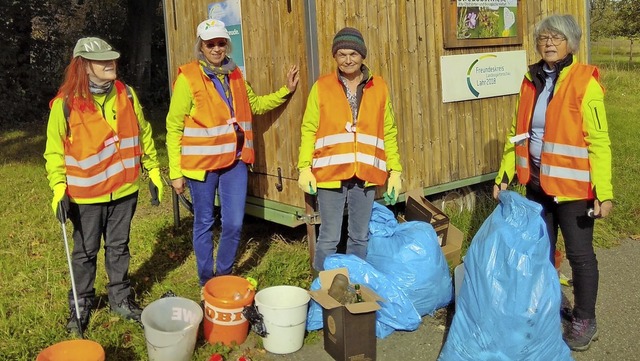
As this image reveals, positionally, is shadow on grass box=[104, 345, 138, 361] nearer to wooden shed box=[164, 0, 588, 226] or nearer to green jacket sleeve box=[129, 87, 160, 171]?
green jacket sleeve box=[129, 87, 160, 171]

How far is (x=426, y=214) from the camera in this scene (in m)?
5.16

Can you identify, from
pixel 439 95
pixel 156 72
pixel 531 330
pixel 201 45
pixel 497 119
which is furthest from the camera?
pixel 156 72

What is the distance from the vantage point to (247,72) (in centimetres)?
551

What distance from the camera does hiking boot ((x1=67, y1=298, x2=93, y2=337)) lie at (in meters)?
4.11

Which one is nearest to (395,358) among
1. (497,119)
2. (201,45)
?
(201,45)

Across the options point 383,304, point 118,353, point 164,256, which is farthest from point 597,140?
point 164,256

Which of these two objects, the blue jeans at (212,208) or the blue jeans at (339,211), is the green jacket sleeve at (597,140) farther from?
the blue jeans at (212,208)

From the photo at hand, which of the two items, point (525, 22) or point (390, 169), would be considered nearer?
point (390, 169)

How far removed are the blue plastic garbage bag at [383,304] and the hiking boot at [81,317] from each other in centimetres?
151

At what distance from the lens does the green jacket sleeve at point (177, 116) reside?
4.32 m

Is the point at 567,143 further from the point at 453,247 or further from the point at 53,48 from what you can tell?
the point at 53,48

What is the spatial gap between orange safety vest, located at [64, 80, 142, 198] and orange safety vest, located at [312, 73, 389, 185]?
129cm

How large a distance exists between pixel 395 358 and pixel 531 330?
935 mm

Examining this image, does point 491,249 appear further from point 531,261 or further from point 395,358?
point 395,358
